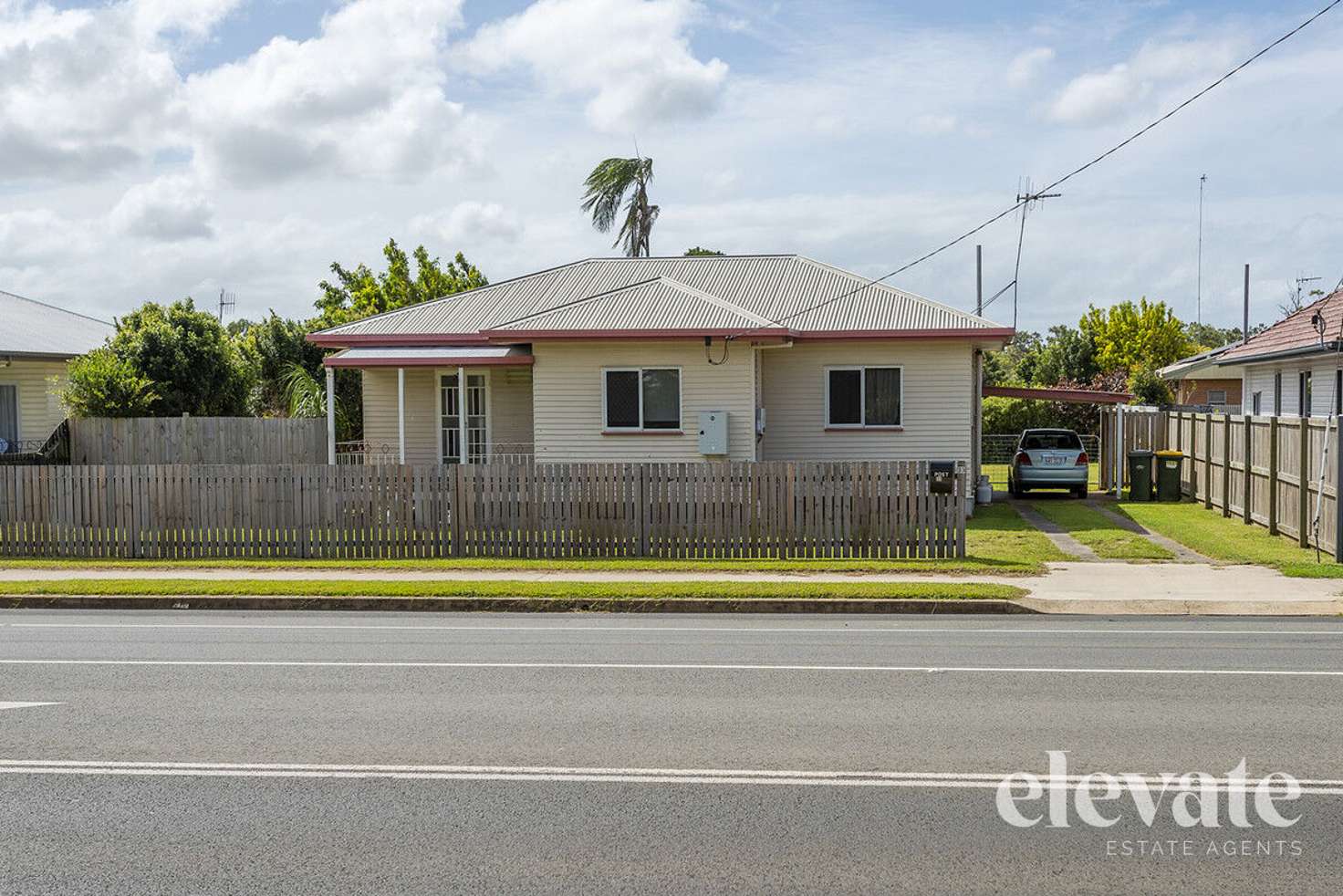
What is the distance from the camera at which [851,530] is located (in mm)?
17172

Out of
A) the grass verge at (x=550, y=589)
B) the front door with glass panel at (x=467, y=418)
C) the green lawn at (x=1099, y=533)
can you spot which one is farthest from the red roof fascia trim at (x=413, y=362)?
the green lawn at (x=1099, y=533)

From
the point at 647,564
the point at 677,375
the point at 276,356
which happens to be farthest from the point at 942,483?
the point at 276,356

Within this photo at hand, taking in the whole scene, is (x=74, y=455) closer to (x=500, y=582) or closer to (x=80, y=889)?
(x=500, y=582)

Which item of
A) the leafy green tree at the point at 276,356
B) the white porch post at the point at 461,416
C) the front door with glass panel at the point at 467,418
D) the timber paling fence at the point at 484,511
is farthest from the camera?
the leafy green tree at the point at 276,356

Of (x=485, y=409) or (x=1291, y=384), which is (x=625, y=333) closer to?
(x=485, y=409)

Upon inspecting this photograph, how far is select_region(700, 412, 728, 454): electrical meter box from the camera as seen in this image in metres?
22.1

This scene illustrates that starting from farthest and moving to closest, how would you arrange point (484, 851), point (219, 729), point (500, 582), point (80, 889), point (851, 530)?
point (851, 530)
point (500, 582)
point (219, 729)
point (484, 851)
point (80, 889)

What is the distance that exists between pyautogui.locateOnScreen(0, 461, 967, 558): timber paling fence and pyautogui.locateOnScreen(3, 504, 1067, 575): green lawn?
41cm

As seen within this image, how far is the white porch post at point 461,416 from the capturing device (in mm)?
23602

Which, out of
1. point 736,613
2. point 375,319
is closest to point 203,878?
point 736,613

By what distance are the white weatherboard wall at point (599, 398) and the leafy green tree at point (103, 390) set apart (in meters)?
11.2

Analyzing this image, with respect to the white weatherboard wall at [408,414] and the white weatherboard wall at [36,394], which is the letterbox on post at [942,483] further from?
the white weatherboard wall at [36,394]

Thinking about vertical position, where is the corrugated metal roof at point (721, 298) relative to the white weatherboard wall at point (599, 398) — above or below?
above

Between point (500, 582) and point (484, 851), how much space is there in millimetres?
9306
